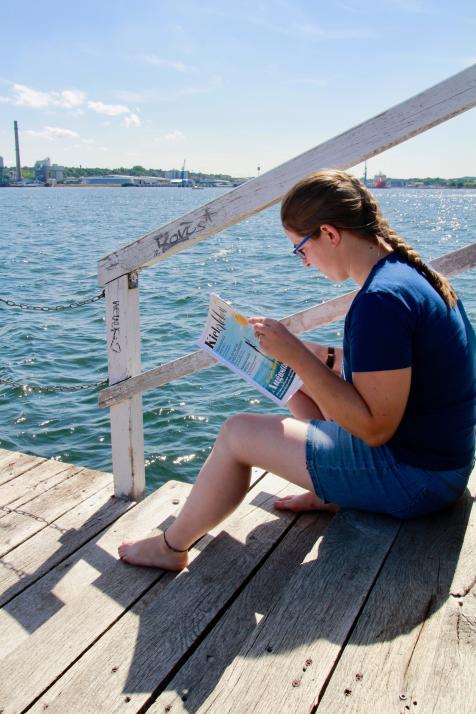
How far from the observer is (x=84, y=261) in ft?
59.3

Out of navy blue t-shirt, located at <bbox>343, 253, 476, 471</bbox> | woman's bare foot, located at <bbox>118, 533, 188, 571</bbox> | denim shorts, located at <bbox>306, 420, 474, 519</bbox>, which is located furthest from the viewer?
woman's bare foot, located at <bbox>118, 533, 188, 571</bbox>

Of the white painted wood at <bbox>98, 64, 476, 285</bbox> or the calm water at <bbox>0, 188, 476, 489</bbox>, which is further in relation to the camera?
the calm water at <bbox>0, 188, 476, 489</bbox>

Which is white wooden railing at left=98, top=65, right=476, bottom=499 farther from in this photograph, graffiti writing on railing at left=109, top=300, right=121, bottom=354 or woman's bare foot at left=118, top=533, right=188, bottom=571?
woman's bare foot at left=118, top=533, right=188, bottom=571

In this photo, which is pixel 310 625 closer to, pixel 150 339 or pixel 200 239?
pixel 200 239

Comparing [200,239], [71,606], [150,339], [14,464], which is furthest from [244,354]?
[150,339]

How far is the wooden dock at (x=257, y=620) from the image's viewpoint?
1.56m

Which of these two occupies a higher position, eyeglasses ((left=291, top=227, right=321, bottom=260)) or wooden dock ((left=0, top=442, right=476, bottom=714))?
eyeglasses ((left=291, top=227, right=321, bottom=260))

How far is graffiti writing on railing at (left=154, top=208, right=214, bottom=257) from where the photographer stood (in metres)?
2.52

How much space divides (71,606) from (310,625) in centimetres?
91

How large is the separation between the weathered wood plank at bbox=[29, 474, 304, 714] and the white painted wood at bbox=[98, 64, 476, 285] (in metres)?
1.12

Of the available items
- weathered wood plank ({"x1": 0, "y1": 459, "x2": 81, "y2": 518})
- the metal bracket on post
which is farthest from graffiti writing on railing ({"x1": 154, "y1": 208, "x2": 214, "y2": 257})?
weathered wood plank ({"x1": 0, "y1": 459, "x2": 81, "y2": 518})

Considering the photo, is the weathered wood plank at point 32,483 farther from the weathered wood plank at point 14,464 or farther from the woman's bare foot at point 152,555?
the woman's bare foot at point 152,555

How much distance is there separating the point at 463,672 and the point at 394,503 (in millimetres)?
609

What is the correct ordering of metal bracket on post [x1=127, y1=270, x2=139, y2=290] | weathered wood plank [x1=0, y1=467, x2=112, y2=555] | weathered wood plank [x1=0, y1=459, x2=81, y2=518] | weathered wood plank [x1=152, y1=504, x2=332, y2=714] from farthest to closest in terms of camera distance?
weathered wood plank [x1=0, y1=459, x2=81, y2=518]
weathered wood plank [x1=0, y1=467, x2=112, y2=555]
metal bracket on post [x1=127, y1=270, x2=139, y2=290]
weathered wood plank [x1=152, y1=504, x2=332, y2=714]
